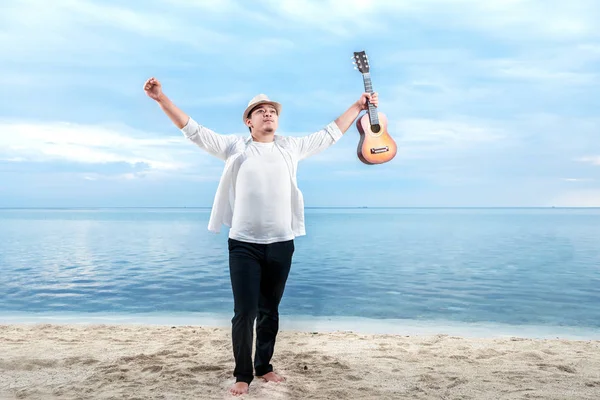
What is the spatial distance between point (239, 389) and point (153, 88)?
2.08 metres

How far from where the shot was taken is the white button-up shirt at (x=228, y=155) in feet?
12.5

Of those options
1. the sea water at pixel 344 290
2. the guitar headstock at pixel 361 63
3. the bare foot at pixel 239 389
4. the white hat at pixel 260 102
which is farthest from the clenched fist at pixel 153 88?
the sea water at pixel 344 290

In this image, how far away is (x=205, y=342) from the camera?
5.64 m

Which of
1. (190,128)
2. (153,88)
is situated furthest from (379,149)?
(153,88)

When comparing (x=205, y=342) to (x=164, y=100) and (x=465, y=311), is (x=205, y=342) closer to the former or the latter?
(x=164, y=100)

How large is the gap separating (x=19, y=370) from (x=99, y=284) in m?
8.73

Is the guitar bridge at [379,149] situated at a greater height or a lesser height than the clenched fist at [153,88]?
lesser

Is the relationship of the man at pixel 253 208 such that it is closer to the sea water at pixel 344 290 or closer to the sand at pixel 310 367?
the sand at pixel 310 367

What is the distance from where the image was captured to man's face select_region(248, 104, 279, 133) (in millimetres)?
3814

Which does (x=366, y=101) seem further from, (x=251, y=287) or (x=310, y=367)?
(x=310, y=367)

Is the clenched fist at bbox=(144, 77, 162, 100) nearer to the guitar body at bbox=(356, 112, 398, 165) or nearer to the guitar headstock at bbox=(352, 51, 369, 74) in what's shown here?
the guitar body at bbox=(356, 112, 398, 165)

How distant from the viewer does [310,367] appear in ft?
15.1

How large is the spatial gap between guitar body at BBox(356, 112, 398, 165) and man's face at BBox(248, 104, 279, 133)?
0.74m

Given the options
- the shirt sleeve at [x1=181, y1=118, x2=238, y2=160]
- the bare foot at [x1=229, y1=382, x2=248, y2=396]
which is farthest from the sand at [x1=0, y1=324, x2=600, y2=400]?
the shirt sleeve at [x1=181, y1=118, x2=238, y2=160]
